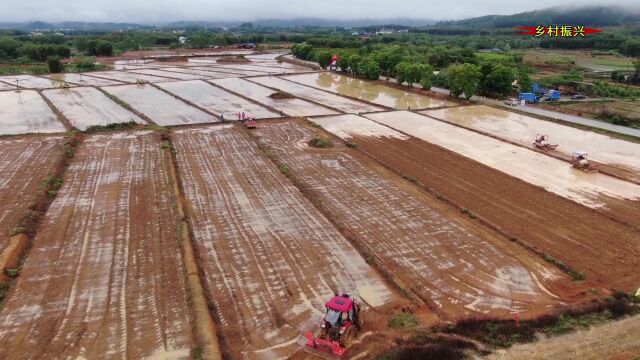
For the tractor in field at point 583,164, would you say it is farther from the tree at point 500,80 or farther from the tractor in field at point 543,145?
the tree at point 500,80

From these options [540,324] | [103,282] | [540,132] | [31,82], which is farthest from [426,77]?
[31,82]

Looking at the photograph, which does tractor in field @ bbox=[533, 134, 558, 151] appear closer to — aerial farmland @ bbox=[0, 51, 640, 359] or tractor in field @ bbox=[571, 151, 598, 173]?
aerial farmland @ bbox=[0, 51, 640, 359]

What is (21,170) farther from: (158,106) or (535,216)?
(535,216)

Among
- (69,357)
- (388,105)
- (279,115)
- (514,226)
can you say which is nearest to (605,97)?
(388,105)

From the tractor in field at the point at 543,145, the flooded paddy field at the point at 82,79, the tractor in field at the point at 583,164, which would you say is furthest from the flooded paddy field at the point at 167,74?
the tractor in field at the point at 583,164

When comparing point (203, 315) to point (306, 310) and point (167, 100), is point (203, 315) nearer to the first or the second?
point (306, 310)
